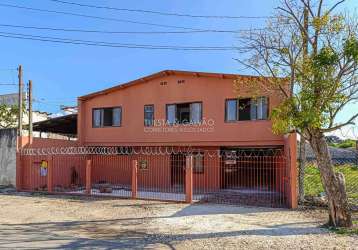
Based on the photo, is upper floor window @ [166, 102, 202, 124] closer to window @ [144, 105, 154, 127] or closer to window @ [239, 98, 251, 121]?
window @ [144, 105, 154, 127]

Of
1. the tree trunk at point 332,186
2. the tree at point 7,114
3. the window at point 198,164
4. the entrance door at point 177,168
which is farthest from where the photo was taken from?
the tree at point 7,114

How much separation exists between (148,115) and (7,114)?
17.1m

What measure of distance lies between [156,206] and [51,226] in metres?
4.80

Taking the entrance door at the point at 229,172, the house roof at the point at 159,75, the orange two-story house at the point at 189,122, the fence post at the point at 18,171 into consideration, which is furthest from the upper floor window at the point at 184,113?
the fence post at the point at 18,171

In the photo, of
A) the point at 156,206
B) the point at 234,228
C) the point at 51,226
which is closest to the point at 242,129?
the point at 156,206

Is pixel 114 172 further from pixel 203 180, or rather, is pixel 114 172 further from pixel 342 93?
pixel 342 93

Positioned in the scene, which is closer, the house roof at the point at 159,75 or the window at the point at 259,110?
the window at the point at 259,110

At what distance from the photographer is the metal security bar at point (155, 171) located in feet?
66.7

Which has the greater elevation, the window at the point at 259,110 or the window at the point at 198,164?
the window at the point at 259,110

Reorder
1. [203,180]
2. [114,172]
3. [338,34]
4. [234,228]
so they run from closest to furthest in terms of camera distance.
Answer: [338,34]
[234,228]
[203,180]
[114,172]

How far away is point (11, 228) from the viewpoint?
445 inches

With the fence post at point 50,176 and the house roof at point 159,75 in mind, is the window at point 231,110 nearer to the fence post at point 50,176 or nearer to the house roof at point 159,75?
the house roof at point 159,75

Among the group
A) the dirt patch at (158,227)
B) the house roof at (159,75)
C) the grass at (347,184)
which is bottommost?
the dirt patch at (158,227)

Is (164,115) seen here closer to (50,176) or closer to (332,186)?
(50,176)
